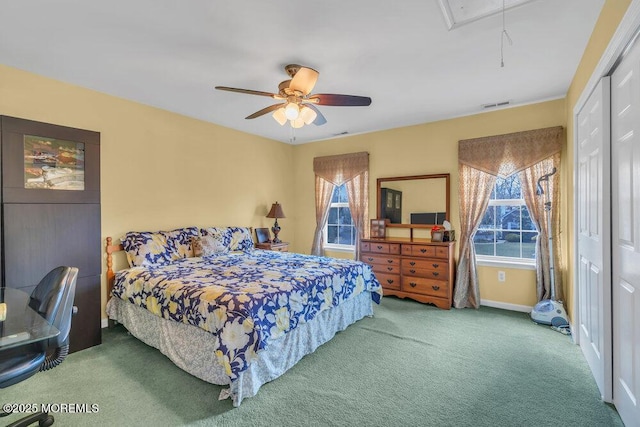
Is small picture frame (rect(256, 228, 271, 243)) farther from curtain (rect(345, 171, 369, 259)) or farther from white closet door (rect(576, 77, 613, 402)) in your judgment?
white closet door (rect(576, 77, 613, 402))

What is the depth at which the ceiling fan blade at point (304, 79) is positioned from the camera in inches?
89.0

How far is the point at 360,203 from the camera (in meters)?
4.85

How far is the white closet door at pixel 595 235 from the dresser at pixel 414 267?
133 centimetres

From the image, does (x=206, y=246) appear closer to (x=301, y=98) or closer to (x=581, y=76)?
(x=301, y=98)

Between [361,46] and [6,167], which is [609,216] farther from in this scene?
[6,167]

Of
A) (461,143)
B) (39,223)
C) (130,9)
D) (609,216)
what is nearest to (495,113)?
(461,143)

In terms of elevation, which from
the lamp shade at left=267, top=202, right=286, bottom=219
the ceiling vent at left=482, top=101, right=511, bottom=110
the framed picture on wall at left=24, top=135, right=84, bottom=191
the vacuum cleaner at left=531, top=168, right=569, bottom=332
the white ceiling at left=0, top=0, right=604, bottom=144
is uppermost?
the ceiling vent at left=482, top=101, right=511, bottom=110

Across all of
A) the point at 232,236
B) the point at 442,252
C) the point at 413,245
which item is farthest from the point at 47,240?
the point at 442,252

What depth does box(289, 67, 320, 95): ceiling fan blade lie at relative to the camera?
2.26 m

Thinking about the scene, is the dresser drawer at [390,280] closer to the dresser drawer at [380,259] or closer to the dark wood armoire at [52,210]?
the dresser drawer at [380,259]

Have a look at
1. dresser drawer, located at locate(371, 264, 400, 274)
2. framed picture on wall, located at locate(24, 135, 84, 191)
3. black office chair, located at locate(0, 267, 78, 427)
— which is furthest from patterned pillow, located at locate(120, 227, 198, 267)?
dresser drawer, located at locate(371, 264, 400, 274)

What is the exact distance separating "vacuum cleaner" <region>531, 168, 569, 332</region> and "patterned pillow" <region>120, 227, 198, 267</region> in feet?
13.2

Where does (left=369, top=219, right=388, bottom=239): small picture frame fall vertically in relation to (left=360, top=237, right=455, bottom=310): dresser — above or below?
above

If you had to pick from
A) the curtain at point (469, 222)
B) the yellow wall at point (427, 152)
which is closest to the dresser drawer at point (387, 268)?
the curtain at point (469, 222)
